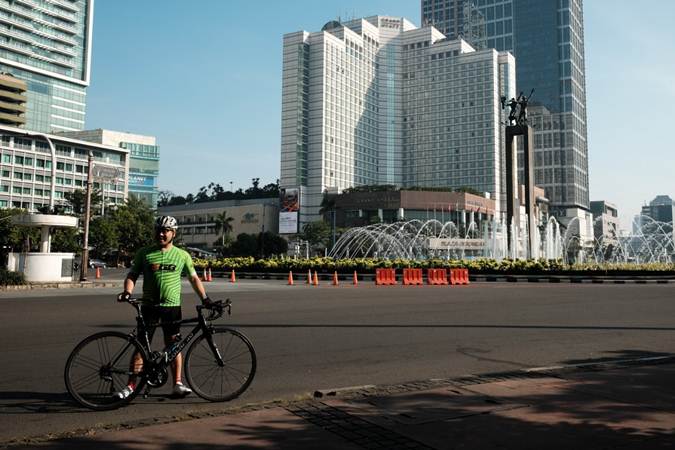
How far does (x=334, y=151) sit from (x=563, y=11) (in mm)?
93633

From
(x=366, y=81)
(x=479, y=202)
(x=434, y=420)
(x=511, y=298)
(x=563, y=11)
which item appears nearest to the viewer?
(x=434, y=420)

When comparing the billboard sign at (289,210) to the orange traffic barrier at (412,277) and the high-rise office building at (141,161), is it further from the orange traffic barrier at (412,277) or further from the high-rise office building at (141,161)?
the orange traffic barrier at (412,277)

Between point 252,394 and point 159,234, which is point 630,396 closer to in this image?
point 252,394

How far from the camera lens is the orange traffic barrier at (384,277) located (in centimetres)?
3057

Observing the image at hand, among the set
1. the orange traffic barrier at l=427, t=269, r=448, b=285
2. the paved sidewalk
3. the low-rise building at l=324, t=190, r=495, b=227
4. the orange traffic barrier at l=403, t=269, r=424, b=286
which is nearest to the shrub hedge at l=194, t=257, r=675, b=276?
the orange traffic barrier at l=427, t=269, r=448, b=285

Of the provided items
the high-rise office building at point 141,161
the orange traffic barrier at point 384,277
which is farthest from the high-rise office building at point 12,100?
the orange traffic barrier at point 384,277

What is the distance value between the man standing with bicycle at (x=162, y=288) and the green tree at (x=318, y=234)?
116 m

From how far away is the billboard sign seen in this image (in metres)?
136

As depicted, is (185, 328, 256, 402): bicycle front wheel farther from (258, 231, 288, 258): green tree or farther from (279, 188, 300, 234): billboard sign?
(279, 188, 300, 234): billboard sign

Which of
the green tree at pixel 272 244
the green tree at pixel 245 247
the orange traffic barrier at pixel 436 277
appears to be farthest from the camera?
the green tree at pixel 272 244

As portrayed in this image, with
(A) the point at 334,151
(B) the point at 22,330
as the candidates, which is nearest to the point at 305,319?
(B) the point at 22,330

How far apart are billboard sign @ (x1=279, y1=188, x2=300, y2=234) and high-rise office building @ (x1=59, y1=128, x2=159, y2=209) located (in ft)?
124

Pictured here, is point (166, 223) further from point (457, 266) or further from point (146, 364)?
point (457, 266)

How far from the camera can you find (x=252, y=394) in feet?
19.4
